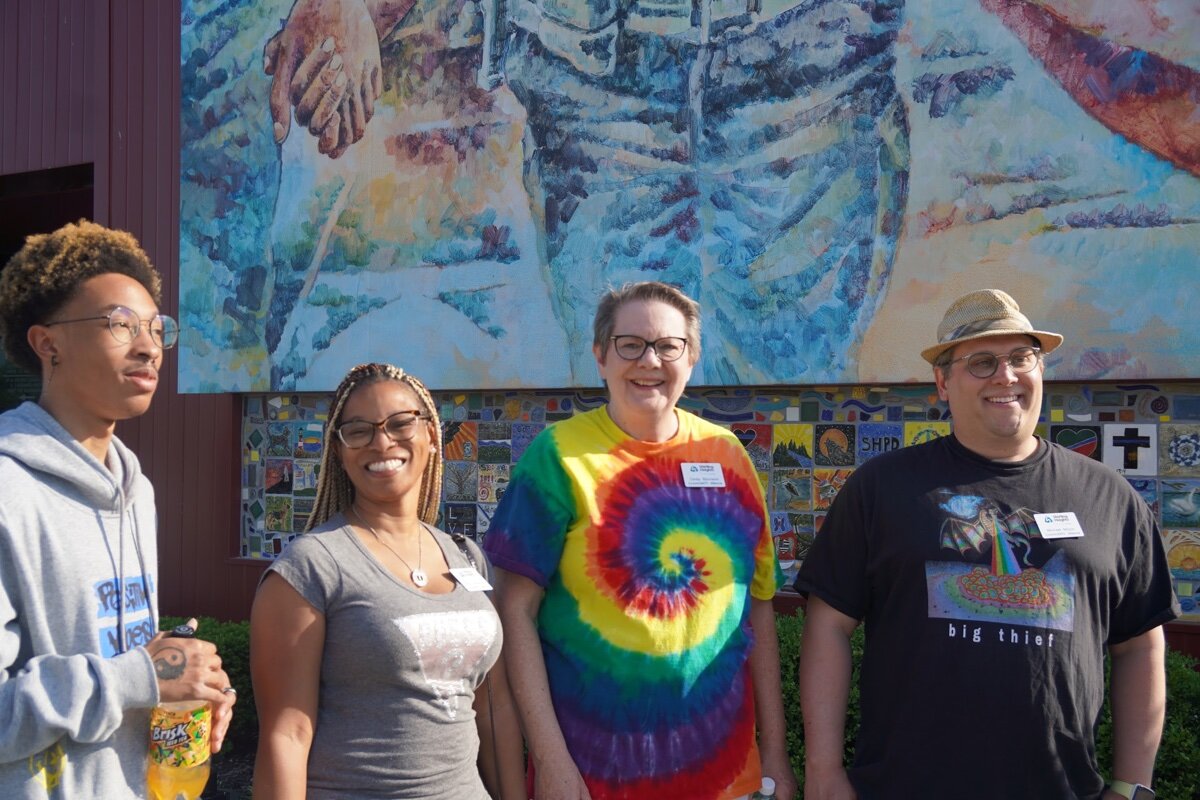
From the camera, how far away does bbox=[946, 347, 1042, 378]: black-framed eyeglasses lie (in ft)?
8.34

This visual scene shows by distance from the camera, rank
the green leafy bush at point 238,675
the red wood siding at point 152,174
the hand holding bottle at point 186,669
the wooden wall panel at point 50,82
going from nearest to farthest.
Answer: the hand holding bottle at point 186,669 < the green leafy bush at point 238,675 < the red wood siding at point 152,174 < the wooden wall panel at point 50,82

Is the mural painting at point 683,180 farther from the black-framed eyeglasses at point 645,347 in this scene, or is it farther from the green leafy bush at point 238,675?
the black-framed eyeglasses at point 645,347

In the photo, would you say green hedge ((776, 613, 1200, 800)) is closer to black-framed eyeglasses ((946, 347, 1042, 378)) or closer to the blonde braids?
black-framed eyeglasses ((946, 347, 1042, 378))

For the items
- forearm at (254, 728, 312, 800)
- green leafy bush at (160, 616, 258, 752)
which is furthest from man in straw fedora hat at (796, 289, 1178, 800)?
green leafy bush at (160, 616, 258, 752)

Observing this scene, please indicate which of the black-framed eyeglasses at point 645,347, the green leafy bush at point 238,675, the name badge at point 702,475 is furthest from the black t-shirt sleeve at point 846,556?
the green leafy bush at point 238,675

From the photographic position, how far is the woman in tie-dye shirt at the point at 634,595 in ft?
8.09

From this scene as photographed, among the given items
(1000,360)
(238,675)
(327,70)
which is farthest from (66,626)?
(327,70)

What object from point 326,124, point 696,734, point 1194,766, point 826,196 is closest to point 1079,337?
point 826,196

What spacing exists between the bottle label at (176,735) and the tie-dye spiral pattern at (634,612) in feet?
2.69

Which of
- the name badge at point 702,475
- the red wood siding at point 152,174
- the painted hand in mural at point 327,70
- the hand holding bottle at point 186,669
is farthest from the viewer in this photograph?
the red wood siding at point 152,174

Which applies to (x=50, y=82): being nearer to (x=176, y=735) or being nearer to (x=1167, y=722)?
(x=176, y=735)

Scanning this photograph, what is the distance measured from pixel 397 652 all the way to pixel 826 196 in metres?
4.03

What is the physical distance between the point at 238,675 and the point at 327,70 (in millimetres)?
4179

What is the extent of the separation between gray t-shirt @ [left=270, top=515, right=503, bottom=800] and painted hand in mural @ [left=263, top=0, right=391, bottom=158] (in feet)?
17.8
